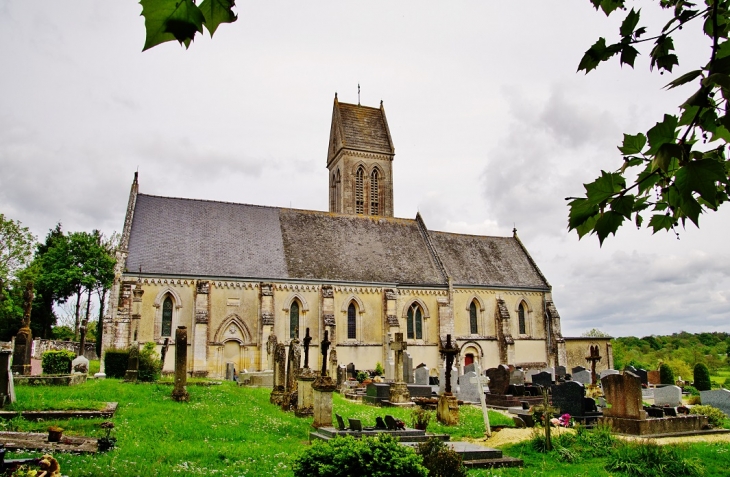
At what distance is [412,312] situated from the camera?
3700 centimetres

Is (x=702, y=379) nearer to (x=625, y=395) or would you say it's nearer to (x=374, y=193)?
(x=625, y=395)

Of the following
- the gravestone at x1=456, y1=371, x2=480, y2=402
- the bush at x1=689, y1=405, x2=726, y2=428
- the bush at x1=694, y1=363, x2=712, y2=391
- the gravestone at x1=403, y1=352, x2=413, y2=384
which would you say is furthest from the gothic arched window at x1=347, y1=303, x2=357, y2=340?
the bush at x1=689, y1=405, x2=726, y2=428

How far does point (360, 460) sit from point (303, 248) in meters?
29.8

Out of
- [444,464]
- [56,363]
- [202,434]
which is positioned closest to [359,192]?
[56,363]

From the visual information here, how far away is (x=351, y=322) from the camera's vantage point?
3519cm

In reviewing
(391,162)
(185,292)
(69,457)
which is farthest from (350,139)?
(69,457)

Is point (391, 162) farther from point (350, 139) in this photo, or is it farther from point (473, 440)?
point (473, 440)

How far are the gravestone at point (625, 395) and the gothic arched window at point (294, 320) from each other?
68.9 ft

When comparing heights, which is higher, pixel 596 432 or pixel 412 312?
pixel 412 312

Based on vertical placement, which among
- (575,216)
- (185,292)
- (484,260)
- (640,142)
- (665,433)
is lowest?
(665,433)

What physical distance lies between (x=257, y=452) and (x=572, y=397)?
408 inches

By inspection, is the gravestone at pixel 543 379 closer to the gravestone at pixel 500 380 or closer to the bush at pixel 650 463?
the gravestone at pixel 500 380

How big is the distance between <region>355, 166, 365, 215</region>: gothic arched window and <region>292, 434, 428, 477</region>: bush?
3973 cm

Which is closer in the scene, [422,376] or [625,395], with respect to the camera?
[625,395]
